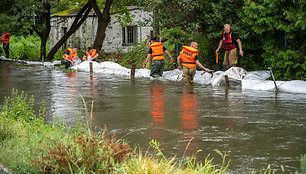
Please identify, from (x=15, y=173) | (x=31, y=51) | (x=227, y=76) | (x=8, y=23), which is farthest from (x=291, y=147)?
(x=31, y=51)

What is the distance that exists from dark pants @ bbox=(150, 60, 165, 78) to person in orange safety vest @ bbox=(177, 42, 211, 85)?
2248 mm

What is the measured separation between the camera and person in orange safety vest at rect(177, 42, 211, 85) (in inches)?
686

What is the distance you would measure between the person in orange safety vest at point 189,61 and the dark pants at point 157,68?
7.37 feet

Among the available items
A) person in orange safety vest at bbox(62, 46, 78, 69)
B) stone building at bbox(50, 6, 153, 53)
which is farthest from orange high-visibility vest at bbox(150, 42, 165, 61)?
stone building at bbox(50, 6, 153, 53)

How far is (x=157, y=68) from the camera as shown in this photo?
789 inches

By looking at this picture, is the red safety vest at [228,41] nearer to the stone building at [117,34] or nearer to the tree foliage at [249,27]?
the tree foliage at [249,27]

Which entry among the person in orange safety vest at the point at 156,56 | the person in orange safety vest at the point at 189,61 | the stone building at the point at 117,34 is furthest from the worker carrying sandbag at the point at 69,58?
the stone building at the point at 117,34

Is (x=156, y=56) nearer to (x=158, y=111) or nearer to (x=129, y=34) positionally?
(x=158, y=111)

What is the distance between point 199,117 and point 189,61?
722 centimetres

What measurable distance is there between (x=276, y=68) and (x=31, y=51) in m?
30.4

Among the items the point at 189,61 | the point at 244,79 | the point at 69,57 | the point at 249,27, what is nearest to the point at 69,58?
the point at 69,57

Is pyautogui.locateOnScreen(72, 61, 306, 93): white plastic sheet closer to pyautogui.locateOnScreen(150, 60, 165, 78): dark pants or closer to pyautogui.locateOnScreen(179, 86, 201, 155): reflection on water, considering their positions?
pyautogui.locateOnScreen(150, 60, 165, 78): dark pants

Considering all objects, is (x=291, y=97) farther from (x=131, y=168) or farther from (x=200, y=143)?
(x=131, y=168)

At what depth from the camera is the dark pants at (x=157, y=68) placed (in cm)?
1988
